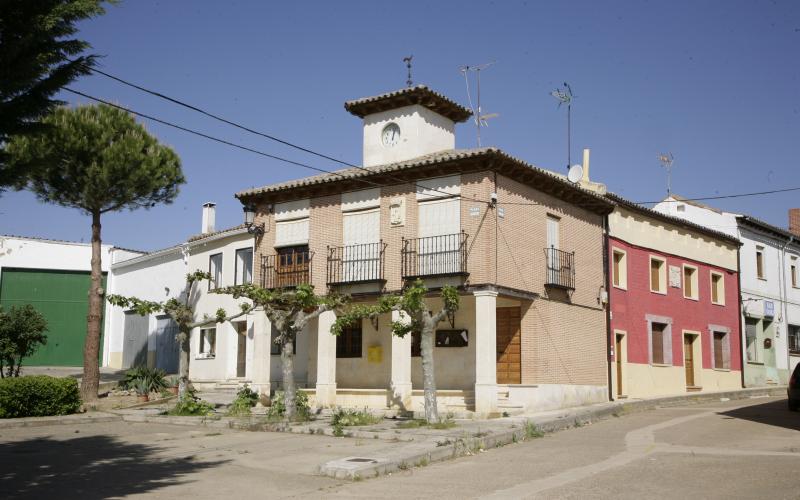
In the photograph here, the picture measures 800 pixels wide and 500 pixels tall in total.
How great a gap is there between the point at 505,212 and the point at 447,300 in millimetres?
3838

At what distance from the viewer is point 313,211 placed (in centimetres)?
2394

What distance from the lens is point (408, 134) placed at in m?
23.8

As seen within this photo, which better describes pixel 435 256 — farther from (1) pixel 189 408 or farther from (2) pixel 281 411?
(1) pixel 189 408

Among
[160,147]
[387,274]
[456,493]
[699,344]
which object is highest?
[160,147]

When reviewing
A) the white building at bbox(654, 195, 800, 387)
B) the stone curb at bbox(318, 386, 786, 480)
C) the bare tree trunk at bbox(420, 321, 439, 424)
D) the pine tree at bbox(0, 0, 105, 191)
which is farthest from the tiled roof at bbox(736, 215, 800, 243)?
the pine tree at bbox(0, 0, 105, 191)

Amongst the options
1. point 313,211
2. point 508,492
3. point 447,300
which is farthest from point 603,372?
point 508,492

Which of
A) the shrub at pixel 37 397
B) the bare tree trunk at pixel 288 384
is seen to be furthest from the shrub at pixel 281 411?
the shrub at pixel 37 397

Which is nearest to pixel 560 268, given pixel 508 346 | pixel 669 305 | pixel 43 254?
pixel 508 346

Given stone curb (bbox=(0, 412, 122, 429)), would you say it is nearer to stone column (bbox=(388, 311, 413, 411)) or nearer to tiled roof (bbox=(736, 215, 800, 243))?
stone column (bbox=(388, 311, 413, 411))

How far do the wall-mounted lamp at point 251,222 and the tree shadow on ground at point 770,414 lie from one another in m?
14.8

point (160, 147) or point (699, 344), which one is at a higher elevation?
point (160, 147)

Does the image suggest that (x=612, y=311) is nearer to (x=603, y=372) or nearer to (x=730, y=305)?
(x=603, y=372)

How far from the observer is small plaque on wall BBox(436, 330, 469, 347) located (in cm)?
2223

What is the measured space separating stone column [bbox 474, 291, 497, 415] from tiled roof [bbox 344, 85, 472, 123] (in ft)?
23.1
